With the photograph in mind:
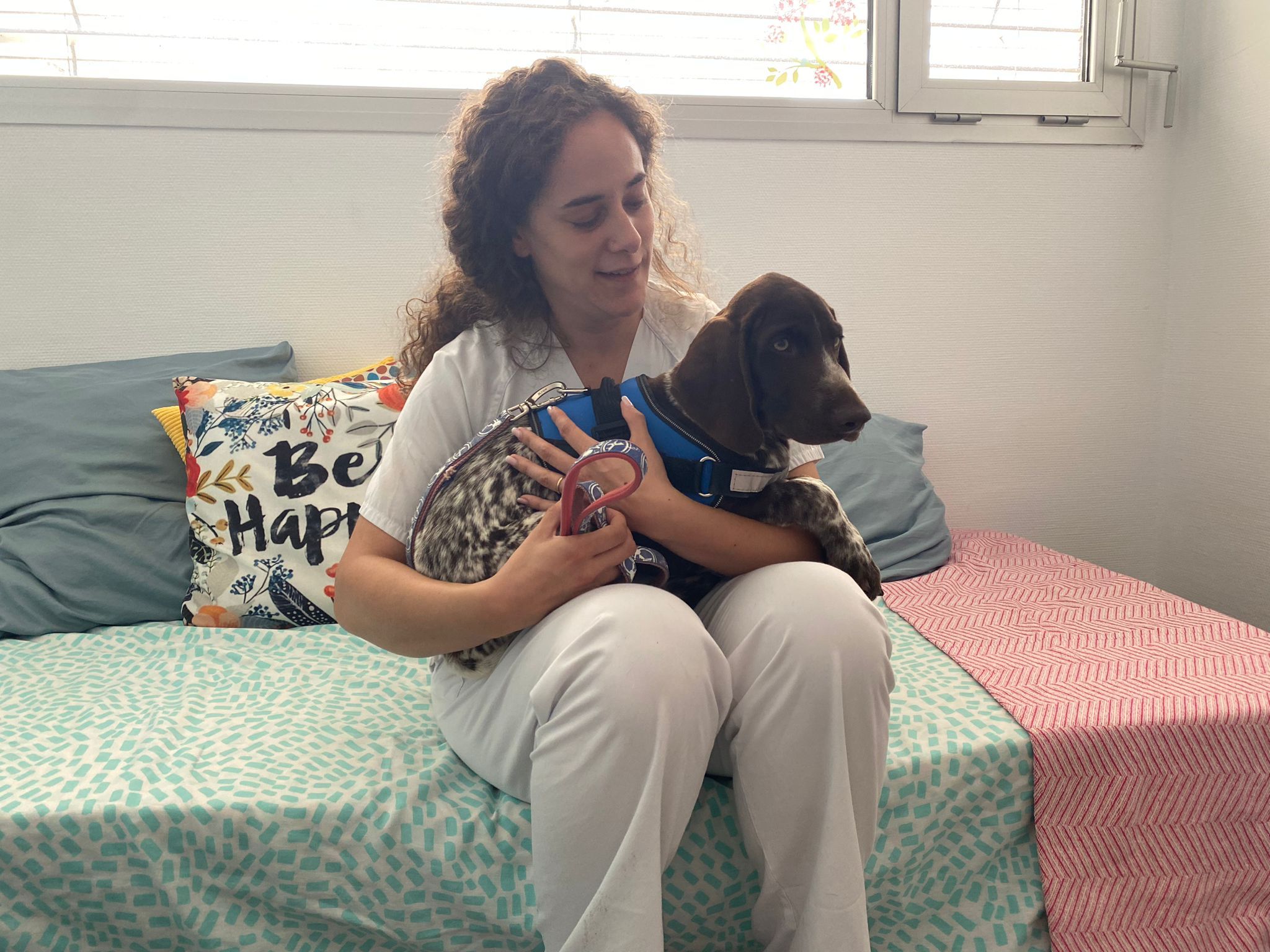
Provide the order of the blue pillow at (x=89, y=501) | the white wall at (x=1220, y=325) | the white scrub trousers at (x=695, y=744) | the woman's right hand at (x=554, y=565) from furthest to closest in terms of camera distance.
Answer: the white wall at (x=1220, y=325), the blue pillow at (x=89, y=501), the woman's right hand at (x=554, y=565), the white scrub trousers at (x=695, y=744)

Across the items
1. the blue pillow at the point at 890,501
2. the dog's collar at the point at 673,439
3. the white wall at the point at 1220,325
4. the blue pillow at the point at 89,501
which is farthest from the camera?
the white wall at the point at 1220,325

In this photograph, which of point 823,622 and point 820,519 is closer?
point 823,622

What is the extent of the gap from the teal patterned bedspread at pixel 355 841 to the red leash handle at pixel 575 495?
1.24 ft

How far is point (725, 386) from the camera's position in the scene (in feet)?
3.61

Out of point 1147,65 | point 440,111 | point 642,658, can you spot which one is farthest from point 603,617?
point 1147,65

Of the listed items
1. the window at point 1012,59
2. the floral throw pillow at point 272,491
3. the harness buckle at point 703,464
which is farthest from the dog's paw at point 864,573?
the window at point 1012,59

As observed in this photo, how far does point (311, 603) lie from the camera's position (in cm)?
177

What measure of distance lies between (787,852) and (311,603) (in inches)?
43.8

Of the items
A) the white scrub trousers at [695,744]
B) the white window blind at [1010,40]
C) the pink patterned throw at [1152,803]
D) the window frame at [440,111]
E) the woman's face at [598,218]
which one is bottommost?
the pink patterned throw at [1152,803]

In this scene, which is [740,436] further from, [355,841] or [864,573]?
[355,841]

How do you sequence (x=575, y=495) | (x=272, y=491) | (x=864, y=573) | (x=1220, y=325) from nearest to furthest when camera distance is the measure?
(x=575, y=495) < (x=864, y=573) < (x=272, y=491) < (x=1220, y=325)

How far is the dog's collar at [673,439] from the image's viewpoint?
A: 1155 millimetres

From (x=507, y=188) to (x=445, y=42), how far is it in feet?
3.83

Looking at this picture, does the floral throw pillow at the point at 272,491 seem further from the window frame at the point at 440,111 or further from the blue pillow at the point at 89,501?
the window frame at the point at 440,111
